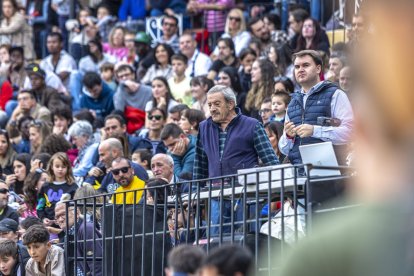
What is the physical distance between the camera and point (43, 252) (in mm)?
9797

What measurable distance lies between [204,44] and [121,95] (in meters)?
2.90

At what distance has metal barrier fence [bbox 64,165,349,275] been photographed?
263 inches

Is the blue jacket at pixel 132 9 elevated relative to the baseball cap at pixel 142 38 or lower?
elevated

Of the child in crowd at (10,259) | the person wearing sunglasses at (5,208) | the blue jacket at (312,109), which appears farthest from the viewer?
the person wearing sunglasses at (5,208)

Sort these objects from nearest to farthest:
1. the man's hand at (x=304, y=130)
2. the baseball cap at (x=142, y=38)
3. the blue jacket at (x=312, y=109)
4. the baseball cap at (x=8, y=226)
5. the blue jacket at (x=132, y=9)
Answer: the man's hand at (x=304, y=130) → the blue jacket at (x=312, y=109) → the baseball cap at (x=8, y=226) → the baseball cap at (x=142, y=38) → the blue jacket at (x=132, y=9)

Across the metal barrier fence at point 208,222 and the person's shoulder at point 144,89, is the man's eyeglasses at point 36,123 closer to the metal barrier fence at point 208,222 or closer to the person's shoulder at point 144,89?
the person's shoulder at point 144,89

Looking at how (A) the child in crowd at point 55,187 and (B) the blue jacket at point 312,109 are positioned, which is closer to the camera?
(B) the blue jacket at point 312,109

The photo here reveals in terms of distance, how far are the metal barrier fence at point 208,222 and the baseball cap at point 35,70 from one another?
924 cm

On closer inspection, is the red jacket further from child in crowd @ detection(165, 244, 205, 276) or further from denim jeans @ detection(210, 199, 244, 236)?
child in crowd @ detection(165, 244, 205, 276)

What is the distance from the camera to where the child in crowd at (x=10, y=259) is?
10406 mm

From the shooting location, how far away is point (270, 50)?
16047 millimetres

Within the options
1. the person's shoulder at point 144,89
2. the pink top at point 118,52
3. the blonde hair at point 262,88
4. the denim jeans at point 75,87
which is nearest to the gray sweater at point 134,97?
the person's shoulder at point 144,89

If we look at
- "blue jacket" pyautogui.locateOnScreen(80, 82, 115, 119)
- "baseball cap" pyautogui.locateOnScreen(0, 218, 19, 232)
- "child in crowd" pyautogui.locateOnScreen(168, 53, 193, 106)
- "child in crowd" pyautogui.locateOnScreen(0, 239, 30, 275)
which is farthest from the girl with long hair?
"child in crowd" pyautogui.locateOnScreen(0, 239, 30, 275)

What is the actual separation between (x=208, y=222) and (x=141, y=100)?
10.5 metres
